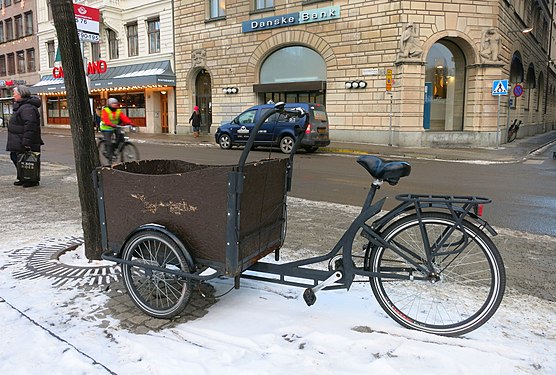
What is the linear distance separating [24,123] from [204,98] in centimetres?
2064

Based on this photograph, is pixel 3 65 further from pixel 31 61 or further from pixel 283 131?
pixel 283 131

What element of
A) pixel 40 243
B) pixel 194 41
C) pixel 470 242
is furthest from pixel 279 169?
pixel 194 41

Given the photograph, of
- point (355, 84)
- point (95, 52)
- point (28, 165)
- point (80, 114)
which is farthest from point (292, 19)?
point (80, 114)

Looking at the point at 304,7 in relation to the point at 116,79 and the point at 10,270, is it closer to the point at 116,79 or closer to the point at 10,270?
the point at 116,79

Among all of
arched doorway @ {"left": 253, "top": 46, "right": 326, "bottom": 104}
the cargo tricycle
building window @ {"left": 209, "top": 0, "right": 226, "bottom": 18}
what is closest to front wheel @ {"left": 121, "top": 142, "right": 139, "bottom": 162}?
the cargo tricycle

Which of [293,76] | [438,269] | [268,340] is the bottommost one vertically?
[268,340]

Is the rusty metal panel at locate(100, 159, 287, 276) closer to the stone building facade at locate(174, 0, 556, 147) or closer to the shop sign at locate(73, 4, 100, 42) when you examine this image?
the shop sign at locate(73, 4, 100, 42)

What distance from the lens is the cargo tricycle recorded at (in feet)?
10.2

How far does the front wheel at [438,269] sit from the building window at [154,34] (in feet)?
99.2

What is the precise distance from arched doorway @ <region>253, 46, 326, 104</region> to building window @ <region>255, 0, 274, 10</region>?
2.56m

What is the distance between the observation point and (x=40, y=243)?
543 centimetres

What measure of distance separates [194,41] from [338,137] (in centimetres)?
1174

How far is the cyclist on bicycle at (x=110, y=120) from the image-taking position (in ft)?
39.6

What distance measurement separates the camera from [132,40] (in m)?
32.4
